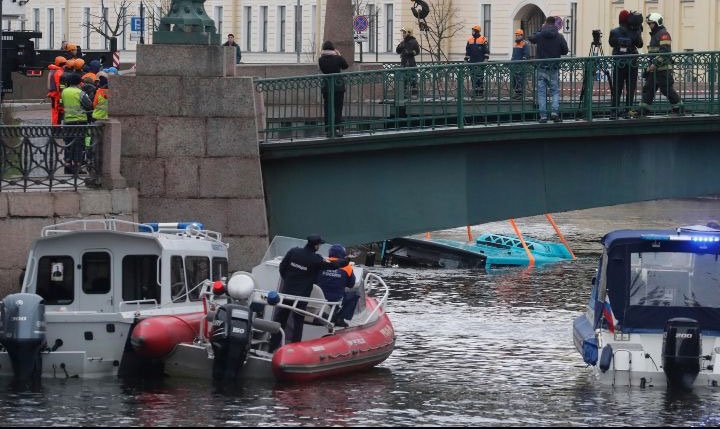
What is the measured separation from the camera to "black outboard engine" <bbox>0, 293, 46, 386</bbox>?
963 inches

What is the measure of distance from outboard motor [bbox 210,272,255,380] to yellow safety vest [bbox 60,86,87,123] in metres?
7.07

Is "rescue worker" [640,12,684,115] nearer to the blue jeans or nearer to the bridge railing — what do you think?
the bridge railing

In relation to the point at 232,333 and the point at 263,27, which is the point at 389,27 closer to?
the point at 263,27

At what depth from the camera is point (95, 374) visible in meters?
25.1

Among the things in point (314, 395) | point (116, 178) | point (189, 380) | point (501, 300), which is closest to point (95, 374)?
point (189, 380)

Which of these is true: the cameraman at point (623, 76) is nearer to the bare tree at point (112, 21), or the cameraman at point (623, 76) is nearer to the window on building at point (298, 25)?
the bare tree at point (112, 21)

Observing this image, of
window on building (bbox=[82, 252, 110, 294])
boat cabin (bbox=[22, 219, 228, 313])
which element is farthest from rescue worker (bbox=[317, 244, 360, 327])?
window on building (bbox=[82, 252, 110, 294])

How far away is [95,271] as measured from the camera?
25.8 metres

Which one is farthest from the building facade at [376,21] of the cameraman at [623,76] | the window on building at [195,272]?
the window on building at [195,272]

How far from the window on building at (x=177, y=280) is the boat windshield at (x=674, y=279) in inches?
221

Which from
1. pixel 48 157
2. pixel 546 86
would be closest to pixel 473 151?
pixel 546 86

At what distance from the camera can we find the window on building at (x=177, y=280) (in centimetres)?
2606

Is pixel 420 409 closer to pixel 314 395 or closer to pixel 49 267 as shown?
pixel 314 395

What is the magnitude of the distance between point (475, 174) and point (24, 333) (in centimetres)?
985
